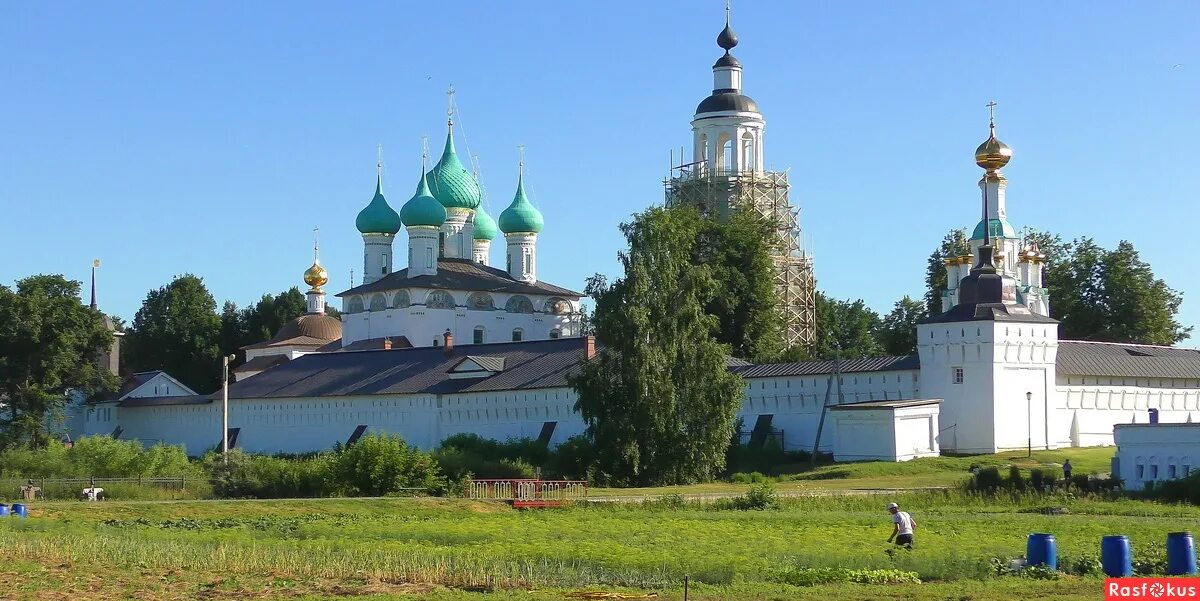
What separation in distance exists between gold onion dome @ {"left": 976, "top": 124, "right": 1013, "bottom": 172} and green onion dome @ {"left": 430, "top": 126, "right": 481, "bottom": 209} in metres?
26.6

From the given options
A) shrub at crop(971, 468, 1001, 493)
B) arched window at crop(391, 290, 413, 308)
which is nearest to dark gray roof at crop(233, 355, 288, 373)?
arched window at crop(391, 290, 413, 308)

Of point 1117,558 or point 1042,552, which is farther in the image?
point 1042,552

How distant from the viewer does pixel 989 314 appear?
53250 mm

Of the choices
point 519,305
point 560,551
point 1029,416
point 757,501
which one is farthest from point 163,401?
point 560,551

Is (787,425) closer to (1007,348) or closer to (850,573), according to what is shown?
(1007,348)

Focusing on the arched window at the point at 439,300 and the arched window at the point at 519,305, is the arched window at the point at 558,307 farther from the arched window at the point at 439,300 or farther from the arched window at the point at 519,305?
the arched window at the point at 439,300

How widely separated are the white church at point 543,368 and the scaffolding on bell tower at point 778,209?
884mm

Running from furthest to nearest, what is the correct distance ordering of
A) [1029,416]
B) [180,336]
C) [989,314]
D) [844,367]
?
[180,336] < [844,367] < [989,314] < [1029,416]

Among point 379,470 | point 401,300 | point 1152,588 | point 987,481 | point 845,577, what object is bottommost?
point 845,577

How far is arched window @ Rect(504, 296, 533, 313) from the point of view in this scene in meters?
78.9

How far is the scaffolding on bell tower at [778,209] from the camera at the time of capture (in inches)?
2928

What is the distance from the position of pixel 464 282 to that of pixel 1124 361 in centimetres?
2983

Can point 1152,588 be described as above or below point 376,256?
below

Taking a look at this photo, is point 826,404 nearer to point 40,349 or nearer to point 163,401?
point 40,349
